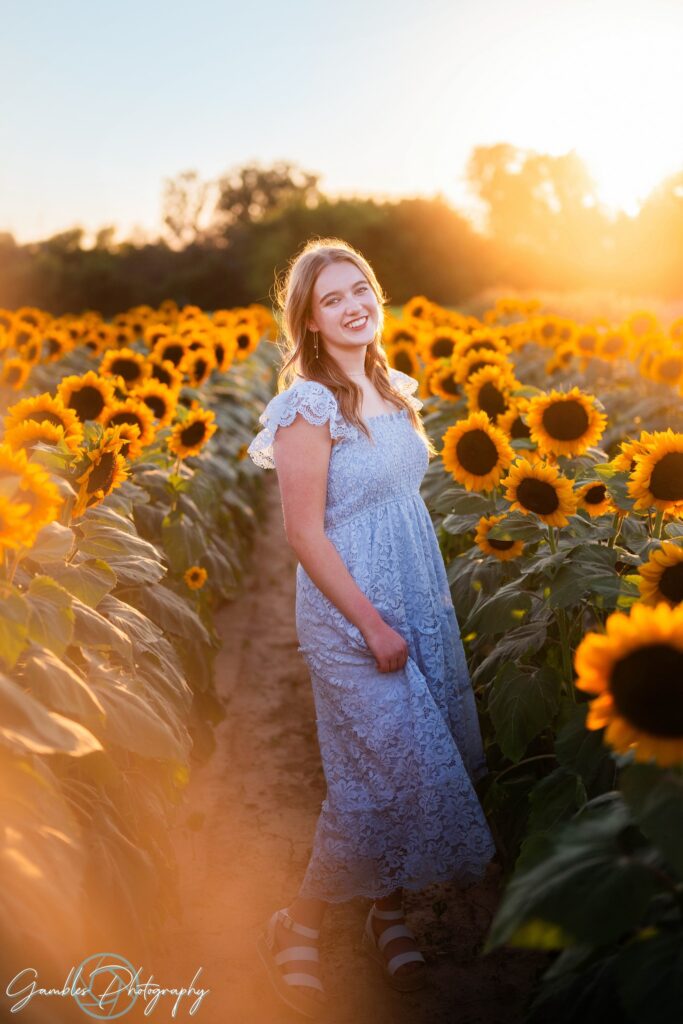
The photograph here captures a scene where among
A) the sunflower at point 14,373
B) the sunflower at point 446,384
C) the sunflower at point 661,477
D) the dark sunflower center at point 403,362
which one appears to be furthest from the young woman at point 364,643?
the sunflower at point 14,373

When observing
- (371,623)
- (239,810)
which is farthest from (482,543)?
(239,810)

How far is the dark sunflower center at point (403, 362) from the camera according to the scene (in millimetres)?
7027

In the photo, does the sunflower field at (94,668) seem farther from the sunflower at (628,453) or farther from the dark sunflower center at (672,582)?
the sunflower at (628,453)

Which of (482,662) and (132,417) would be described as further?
(132,417)

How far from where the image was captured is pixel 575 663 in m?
1.63

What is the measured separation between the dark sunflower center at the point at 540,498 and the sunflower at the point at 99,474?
3.74 ft

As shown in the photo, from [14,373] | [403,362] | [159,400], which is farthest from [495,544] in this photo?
[14,373]

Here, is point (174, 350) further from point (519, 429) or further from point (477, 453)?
point (477, 453)

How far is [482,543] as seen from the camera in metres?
3.16

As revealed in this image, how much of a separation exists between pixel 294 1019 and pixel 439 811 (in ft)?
2.29

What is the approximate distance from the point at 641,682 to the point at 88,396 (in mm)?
3150

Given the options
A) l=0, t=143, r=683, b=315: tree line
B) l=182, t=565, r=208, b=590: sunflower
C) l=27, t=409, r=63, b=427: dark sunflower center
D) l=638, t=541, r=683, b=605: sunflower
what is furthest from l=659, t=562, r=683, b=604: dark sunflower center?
l=0, t=143, r=683, b=315: tree line

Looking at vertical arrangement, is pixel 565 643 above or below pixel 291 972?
above

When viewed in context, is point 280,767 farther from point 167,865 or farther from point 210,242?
point 210,242
